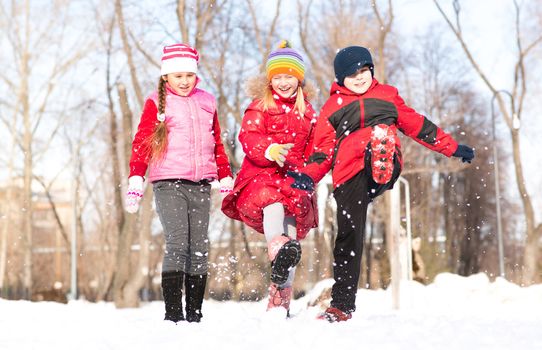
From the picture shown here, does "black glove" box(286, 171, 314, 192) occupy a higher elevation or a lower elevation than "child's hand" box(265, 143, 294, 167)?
lower

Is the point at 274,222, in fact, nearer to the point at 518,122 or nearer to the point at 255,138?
the point at 255,138

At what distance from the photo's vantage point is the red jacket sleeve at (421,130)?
4242 mm

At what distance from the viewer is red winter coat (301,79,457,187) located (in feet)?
13.5

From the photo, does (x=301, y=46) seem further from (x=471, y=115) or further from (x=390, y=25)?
(x=471, y=115)

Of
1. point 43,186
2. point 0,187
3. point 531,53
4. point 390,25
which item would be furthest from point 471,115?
point 0,187

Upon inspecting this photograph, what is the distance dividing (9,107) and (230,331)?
57.2 feet

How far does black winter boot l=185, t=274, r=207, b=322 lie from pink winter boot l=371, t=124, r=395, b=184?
49.1 inches

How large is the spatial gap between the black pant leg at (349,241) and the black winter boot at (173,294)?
3.00 ft

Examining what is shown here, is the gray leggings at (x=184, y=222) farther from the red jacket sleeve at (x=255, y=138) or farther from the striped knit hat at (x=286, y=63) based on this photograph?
the striped knit hat at (x=286, y=63)

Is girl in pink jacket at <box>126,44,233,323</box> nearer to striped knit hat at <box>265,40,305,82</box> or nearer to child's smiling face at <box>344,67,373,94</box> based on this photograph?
striped knit hat at <box>265,40,305,82</box>

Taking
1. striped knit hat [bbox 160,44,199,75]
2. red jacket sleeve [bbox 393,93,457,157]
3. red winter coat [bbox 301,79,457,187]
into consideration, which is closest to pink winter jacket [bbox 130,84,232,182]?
striped knit hat [bbox 160,44,199,75]

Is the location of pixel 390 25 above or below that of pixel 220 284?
above

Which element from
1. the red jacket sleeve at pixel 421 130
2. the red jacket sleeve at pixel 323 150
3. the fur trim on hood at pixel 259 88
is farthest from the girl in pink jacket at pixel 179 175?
the red jacket sleeve at pixel 421 130

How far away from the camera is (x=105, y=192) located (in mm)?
20594
